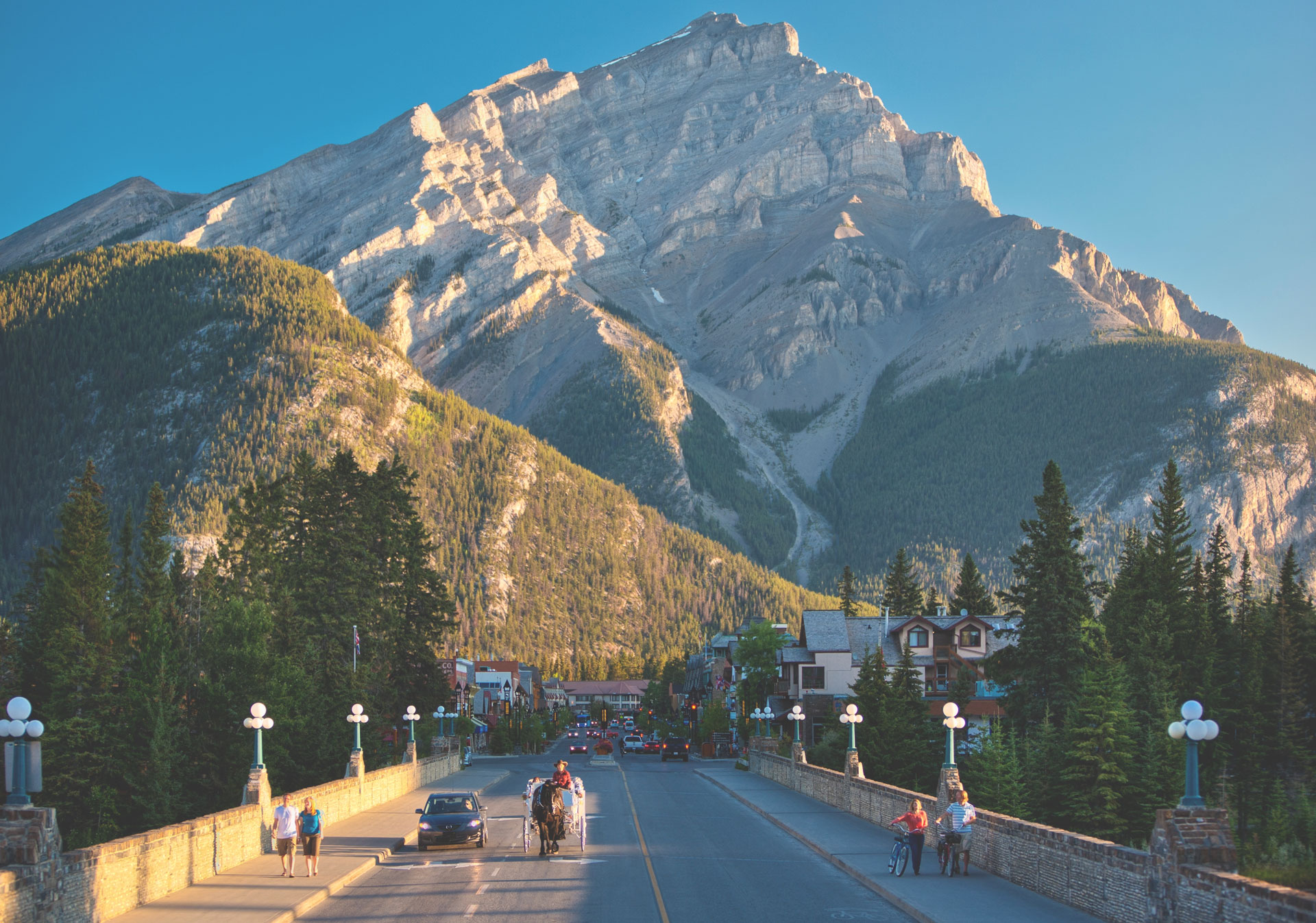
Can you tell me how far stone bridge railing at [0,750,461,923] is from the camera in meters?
18.7

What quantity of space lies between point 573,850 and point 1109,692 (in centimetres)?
2589

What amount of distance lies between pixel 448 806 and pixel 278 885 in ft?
27.6

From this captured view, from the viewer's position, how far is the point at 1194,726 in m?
18.5

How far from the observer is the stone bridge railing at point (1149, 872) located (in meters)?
16.3

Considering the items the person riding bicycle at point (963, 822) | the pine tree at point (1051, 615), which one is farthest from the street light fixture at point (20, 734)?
the pine tree at point (1051, 615)

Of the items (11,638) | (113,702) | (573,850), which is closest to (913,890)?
(573,850)

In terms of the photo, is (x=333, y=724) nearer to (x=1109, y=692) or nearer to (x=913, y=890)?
(x=1109, y=692)

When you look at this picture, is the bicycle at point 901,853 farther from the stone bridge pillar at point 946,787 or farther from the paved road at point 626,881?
the stone bridge pillar at point 946,787

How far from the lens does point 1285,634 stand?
230 ft

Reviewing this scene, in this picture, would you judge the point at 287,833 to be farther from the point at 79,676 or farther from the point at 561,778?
the point at 79,676

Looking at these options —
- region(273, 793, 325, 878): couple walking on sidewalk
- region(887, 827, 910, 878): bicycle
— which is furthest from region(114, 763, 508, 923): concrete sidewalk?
region(887, 827, 910, 878): bicycle

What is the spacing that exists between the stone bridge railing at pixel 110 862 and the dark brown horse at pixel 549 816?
7415 mm

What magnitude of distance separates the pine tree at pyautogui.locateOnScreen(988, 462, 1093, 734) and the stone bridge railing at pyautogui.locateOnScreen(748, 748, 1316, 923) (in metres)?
30.2

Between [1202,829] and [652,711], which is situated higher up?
[1202,829]
